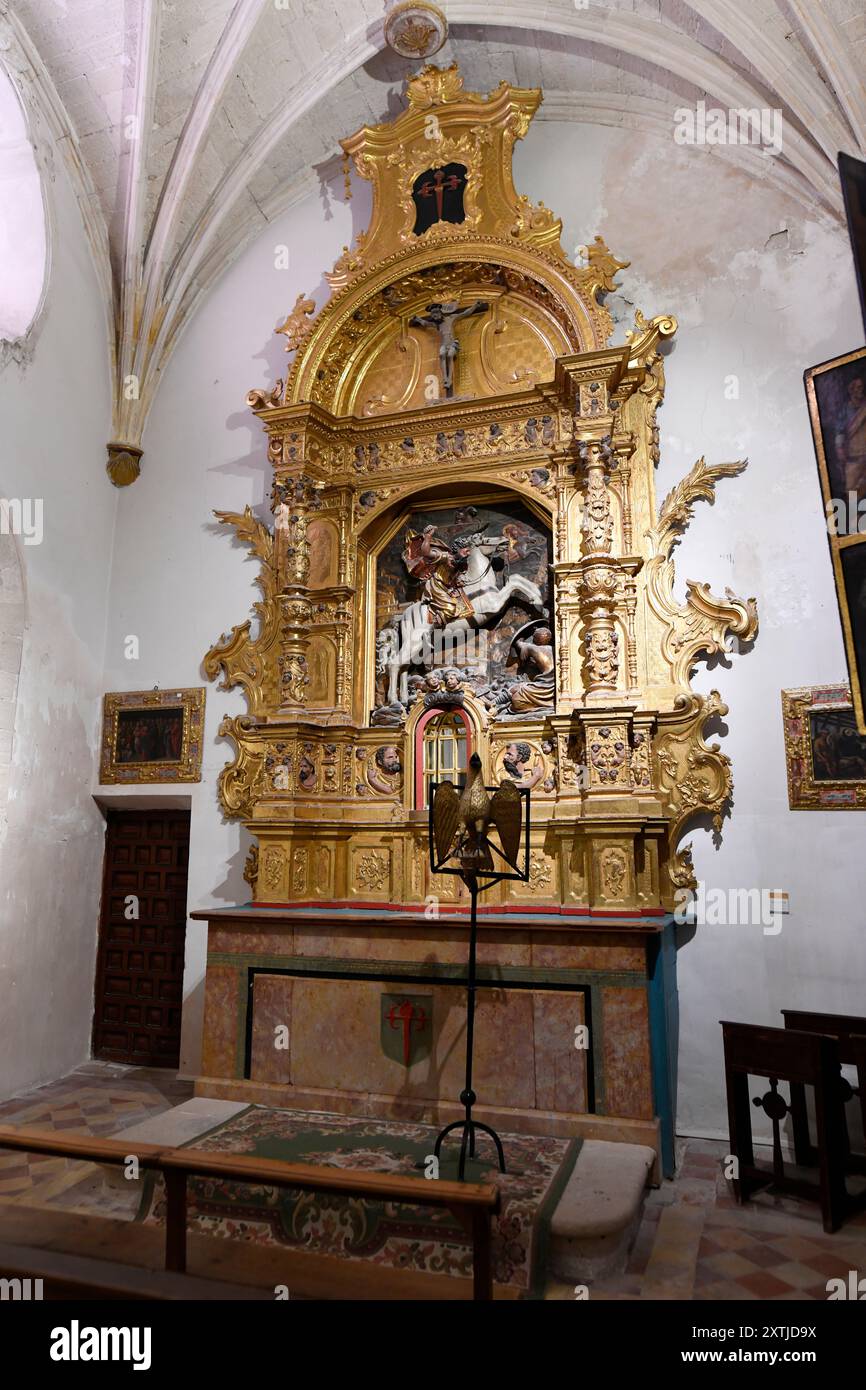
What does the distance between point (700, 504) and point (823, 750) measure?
2.02 m

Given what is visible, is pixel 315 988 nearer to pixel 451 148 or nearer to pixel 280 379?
pixel 280 379

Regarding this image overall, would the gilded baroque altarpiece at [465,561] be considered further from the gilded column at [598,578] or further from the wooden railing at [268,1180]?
the wooden railing at [268,1180]

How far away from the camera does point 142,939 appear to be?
26.6 ft

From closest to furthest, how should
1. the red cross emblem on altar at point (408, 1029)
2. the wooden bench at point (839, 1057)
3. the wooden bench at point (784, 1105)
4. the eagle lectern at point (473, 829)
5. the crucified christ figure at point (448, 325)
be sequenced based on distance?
the wooden bench at point (784, 1105) < the eagle lectern at point (473, 829) < the wooden bench at point (839, 1057) < the red cross emblem on altar at point (408, 1029) < the crucified christ figure at point (448, 325)

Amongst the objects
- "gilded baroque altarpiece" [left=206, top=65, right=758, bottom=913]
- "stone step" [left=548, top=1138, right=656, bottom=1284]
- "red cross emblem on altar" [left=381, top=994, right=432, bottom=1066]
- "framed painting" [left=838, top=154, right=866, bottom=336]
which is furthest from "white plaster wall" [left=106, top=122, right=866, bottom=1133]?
"framed painting" [left=838, top=154, right=866, bottom=336]

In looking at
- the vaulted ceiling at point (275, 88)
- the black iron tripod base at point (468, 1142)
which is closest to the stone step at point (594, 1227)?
the black iron tripod base at point (468, 1142)

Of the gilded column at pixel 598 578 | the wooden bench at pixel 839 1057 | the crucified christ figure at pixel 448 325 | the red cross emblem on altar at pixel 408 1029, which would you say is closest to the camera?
the wooden bench at pixel 839 1057

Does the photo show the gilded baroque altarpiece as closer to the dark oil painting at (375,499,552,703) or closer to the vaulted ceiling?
the dark oil painting at (375,499,552,703)

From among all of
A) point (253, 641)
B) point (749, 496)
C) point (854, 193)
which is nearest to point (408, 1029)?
point (253, 641)

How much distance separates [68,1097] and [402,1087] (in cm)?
308

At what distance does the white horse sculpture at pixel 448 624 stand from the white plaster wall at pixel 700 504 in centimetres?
135

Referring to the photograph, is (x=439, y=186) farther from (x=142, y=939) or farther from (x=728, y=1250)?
(x=728, y=1250)

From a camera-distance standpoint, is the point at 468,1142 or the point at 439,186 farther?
the point at 439,186

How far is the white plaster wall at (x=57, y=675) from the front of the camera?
7344mm
